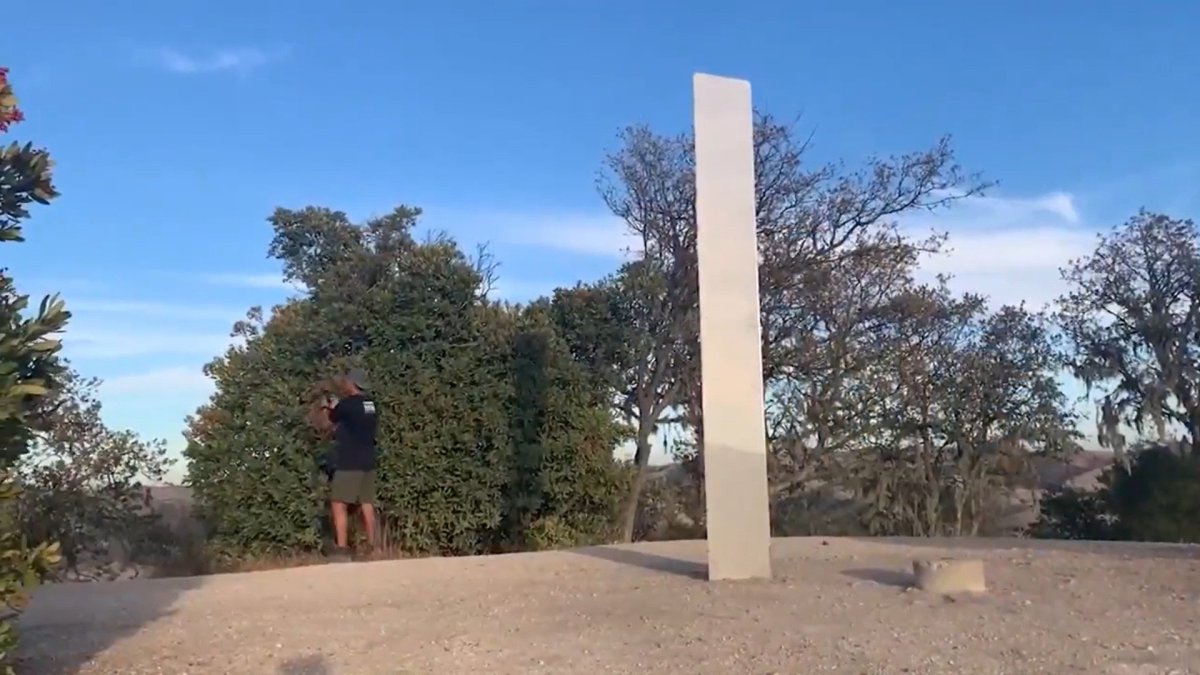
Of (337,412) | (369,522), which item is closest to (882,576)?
(369,522)

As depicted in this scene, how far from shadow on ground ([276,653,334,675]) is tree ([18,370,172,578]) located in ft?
25.8

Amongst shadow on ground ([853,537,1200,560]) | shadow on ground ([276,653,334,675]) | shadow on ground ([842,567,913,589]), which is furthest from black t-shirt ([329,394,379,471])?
shadow on ground ([276,653,334,675])

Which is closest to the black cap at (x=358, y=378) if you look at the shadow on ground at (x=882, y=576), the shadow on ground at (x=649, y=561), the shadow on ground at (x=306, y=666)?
the shadow on ground at (x=649, y=561)

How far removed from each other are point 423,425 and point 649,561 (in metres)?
3.83

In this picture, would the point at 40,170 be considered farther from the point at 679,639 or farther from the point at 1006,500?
the point at 1006,500

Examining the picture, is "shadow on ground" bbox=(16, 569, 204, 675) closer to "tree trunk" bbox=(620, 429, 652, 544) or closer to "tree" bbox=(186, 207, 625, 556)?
"tree" bbox=(186, 207, 625, 556)

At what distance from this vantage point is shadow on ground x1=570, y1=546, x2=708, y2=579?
918cm

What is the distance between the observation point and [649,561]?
10.0 metres

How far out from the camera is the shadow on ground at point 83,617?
6.26m

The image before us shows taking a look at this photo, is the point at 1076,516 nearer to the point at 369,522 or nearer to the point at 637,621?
the point at 369,522

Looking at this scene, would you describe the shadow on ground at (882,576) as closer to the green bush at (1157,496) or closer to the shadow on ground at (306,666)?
the shadow on ground at (306,666)

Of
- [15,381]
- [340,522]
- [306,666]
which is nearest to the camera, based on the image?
[15,381]

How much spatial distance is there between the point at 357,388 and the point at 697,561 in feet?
15.2

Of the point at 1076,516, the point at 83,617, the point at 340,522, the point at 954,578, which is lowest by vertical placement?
the point at 83,617
